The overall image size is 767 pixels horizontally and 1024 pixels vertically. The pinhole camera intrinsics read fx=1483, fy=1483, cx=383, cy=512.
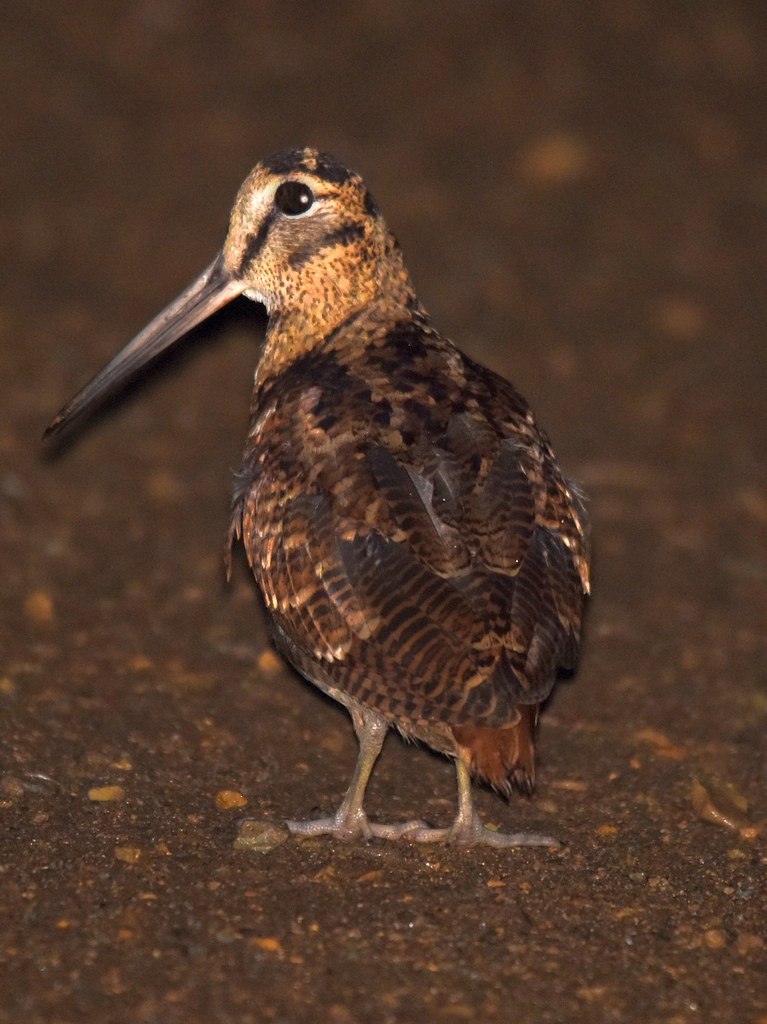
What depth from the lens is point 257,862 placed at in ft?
15.0

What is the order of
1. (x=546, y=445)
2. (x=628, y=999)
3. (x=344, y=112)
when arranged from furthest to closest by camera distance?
(x=344, y=112) < (x=546, y=445) < (x=628, y=999)

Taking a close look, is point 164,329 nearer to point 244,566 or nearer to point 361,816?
point 244,566

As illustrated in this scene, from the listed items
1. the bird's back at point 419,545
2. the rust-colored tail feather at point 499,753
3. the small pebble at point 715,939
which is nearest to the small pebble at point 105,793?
the bird's back at point 419,545

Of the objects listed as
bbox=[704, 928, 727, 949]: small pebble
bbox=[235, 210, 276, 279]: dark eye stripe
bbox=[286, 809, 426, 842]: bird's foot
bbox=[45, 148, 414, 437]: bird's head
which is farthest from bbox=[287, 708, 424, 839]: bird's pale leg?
bbox=[235, 210, 276, 279]: dark eye stripe

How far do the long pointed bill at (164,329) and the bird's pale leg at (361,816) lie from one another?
1.74 meters

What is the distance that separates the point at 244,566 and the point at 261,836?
1806mm

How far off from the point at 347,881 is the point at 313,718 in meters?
1.02

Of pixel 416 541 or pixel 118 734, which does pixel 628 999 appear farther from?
pixel 118 734

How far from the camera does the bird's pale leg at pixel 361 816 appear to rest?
473cm

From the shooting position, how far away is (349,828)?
474cm

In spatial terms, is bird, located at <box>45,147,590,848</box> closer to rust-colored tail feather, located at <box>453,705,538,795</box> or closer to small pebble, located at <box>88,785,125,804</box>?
rust-colored tail feather, located at <box>453,705,538,795</box>

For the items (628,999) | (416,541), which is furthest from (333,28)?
(628,999)

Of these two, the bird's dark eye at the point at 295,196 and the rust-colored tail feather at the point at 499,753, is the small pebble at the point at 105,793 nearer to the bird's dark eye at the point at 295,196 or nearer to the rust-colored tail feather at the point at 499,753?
the rust-colored tail feather at the point at 499,753

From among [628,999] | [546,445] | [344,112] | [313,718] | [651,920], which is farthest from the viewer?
[344,112]
